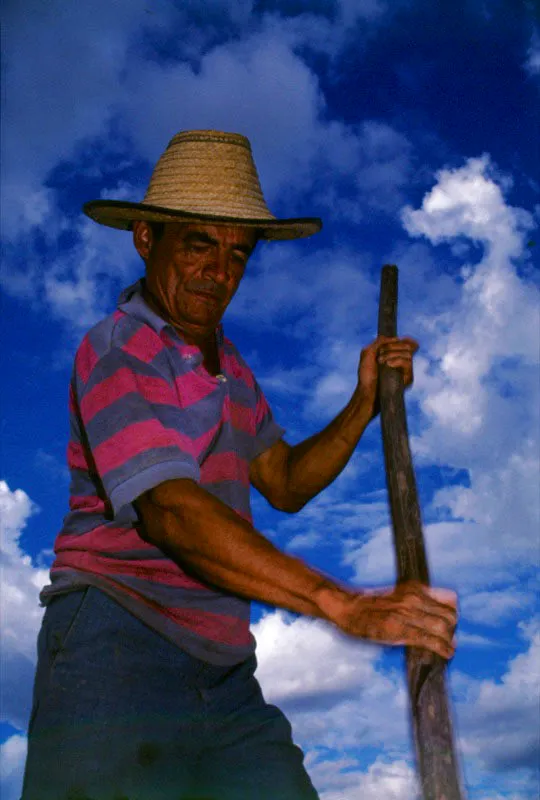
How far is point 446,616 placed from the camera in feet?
9.14

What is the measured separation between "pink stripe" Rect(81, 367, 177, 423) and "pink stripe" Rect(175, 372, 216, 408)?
232mm

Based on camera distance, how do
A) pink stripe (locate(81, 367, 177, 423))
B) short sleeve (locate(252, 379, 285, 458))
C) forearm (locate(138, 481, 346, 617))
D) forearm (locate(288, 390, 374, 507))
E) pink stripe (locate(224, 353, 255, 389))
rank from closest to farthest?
forearm (locate(138, 481, 346, 617)) → pink stripe (locate(81, 367, 177, 423)) → pink stripe (locate(224, 353, 255, 389)) → short sleeve (locate(252, 379, 285, 458)) → forearm (locate(288, 390, 374, 507))

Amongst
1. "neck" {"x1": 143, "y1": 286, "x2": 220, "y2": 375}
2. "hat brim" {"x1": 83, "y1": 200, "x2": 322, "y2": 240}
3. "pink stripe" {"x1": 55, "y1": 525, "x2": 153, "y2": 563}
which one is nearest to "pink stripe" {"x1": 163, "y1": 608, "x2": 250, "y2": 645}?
"pink stripe" {"x1": 55, "y1": 525, "x2": 153, "y2": 563}

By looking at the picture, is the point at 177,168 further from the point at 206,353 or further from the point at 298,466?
the point at 298,466

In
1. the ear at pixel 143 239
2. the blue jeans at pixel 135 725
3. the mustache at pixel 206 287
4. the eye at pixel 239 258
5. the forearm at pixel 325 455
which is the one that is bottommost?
the blue jeans at pixel 135 725

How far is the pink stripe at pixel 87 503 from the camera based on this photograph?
11.6ft

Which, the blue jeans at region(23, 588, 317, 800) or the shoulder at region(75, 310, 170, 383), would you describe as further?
the shoulder at region(75, 310, 170, 383)

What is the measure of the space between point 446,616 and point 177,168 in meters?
2.42

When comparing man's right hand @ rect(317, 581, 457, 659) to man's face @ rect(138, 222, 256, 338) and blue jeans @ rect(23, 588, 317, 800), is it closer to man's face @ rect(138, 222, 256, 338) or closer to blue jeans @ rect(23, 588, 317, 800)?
blue jeans @ rect(23, 588, 317, 800)

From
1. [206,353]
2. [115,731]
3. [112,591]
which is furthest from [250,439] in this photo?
[115,731]

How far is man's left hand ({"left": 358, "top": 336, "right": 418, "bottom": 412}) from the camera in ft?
14.4

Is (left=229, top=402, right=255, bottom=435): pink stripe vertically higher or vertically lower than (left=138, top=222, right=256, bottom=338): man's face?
lower

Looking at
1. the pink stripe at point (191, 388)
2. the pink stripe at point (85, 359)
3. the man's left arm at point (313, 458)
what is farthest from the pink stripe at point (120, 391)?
the man's left arm at point (313, 458)

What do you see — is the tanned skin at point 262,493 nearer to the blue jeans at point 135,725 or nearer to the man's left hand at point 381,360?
the man's left hand at point 381,360
